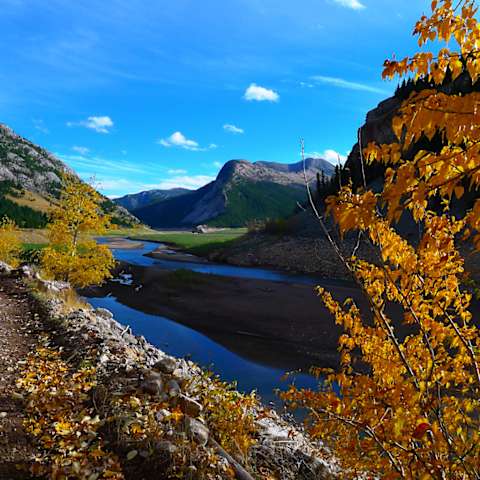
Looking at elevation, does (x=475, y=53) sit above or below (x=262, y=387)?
above

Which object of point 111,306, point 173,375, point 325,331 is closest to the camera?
point 173,375

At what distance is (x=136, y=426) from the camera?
22.5 ft

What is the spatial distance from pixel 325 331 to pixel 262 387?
1080 centimetres

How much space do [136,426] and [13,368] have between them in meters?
5.07

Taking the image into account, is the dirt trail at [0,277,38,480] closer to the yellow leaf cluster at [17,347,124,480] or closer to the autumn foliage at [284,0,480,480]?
the yellow leaf cluster at [17,347,124,480]

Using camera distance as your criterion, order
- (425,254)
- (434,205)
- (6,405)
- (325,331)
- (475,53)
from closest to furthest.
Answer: (475,53)
(425,254)
(6,405)
(325,331)
(434,205)

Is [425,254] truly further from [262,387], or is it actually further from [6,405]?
[262,387]

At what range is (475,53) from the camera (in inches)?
114

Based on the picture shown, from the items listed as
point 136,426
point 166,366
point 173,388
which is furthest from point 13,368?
point 136,426

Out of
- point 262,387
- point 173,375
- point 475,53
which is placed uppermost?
point 475,53

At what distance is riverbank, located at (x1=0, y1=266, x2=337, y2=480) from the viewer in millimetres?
6219

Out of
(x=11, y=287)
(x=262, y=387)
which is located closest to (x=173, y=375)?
(x=262, y=387)

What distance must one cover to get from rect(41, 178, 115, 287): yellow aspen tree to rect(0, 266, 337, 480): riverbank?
16.2m

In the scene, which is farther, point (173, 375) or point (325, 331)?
point (325, 331)
